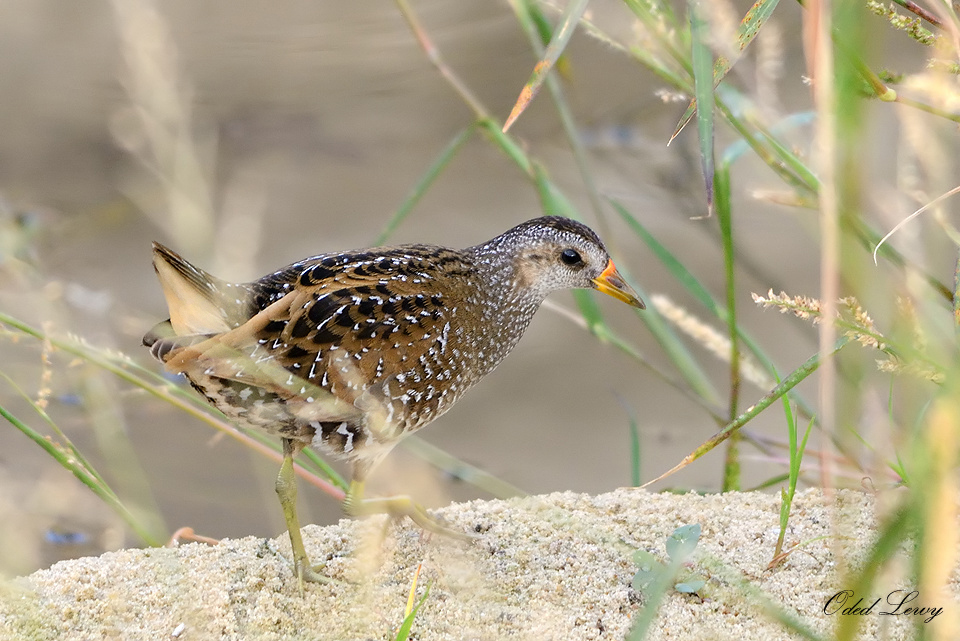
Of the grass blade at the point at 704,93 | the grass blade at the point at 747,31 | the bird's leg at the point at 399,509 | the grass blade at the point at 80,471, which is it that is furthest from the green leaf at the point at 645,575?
the grass blade at the point at 80,471

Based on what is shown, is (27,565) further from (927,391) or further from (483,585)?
(927,391)

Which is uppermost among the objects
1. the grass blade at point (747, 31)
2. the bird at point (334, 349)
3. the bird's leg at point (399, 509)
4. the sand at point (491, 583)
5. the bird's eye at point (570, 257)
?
the bird's eye at point (570, 257)

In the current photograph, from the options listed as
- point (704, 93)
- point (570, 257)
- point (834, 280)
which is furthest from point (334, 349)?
point (834, 280)

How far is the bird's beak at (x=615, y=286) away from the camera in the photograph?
126 inches

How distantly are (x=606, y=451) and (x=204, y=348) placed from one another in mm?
3236

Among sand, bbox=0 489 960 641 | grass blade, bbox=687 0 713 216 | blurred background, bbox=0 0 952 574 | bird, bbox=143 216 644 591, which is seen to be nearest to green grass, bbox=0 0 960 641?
grass blade, bbox=687 0 713 216

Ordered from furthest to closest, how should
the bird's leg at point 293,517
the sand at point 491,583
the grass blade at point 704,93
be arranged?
the bird's leg at point 293,517 → the sand at point 491,583 → the grass blade at point 704,93

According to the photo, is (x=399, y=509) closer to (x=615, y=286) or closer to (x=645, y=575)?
(x=645, y=575)

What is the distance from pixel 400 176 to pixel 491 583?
3774 mm

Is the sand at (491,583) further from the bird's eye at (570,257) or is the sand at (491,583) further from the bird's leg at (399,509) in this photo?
the bird's eye at (570,257)

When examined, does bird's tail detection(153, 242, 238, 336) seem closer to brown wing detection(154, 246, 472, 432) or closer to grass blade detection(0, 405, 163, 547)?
brown wing detection(154, 246, 472, 432)

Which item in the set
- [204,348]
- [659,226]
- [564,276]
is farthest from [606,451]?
[204,348]

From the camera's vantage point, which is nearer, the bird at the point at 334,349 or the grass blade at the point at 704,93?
the grass blade at the point at 704,93

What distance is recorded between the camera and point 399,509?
2637mm
